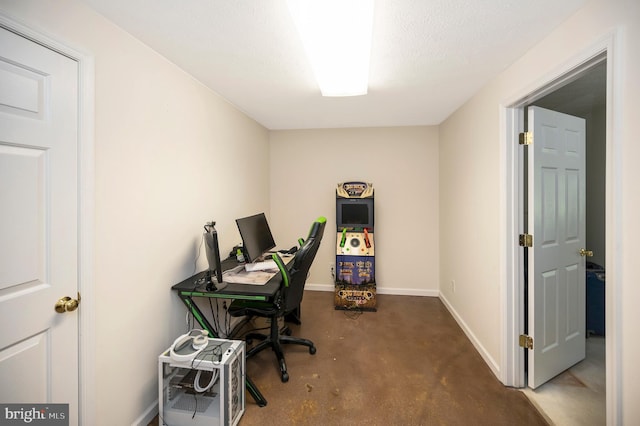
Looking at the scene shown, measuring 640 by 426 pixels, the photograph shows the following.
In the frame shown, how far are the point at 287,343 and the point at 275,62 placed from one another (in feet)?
7.90

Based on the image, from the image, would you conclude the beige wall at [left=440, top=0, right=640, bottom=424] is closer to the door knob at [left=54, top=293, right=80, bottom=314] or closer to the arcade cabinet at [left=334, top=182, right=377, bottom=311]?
the arcade cabinet at [left=334, top=182, right=377, bottom=311]

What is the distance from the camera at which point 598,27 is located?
1138mm

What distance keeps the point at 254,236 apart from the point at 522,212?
86.6 inches

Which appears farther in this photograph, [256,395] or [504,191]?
[504,191]

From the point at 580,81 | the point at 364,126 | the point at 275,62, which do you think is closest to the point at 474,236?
the point at 580,81

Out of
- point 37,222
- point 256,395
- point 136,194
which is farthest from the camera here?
point 256,395

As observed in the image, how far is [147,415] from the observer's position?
156 cm

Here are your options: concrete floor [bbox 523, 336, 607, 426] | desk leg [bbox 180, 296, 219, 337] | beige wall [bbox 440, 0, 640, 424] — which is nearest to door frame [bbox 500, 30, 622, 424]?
beige wall [bbox 440, 0, 640, 424]

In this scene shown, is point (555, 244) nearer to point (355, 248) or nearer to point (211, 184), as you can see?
point (355, 248)

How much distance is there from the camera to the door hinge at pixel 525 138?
176 cm

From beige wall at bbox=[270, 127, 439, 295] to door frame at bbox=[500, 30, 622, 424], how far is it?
168cm

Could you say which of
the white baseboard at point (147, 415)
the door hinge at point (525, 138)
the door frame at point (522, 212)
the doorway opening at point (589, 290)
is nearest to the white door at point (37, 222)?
the white baseboard at point (147, 415)

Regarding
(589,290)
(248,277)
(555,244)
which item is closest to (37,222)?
(248,277)

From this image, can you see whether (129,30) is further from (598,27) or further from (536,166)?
(536,166)
